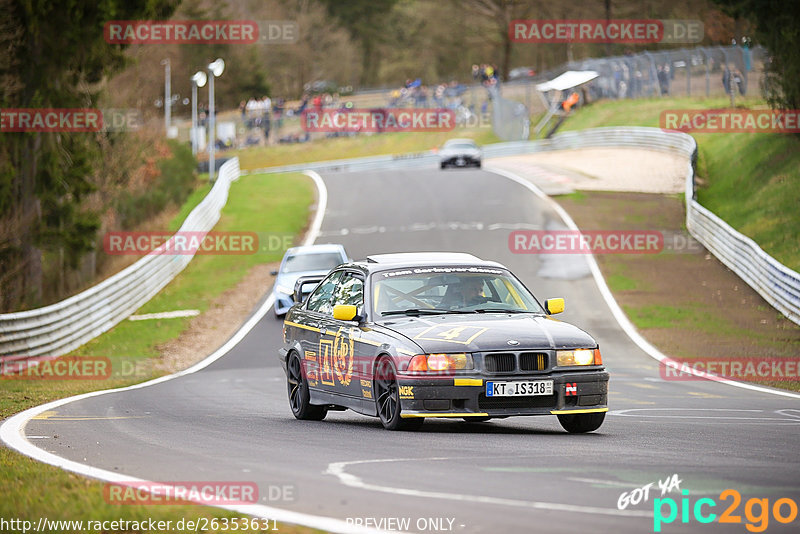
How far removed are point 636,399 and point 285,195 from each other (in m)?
35.5

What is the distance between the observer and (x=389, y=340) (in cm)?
1016

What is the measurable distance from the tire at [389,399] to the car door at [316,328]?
3.74 feet

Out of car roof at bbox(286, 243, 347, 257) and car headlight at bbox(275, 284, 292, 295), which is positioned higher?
car roof at bbox(286, 243, 347, 257)

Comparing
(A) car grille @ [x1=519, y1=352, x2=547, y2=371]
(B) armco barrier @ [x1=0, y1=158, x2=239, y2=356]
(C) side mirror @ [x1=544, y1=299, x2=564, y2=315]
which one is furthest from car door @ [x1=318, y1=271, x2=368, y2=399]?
(B) armco barrier @ [x1=0, y1=158, x2=239, y2=356]

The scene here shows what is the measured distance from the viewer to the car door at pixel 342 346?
10.9 m

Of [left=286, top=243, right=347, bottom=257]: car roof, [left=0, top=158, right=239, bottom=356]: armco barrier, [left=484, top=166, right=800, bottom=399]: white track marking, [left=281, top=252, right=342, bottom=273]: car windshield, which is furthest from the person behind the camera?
[left=286, top=243, right=347, bottom=257]: car roof

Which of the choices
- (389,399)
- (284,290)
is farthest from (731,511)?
(284,290)

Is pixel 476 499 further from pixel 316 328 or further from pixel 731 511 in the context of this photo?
pixel 316 328

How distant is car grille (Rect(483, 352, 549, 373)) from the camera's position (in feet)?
31.8

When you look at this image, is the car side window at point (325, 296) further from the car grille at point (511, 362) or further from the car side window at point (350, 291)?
the car grille at point (511, 362)

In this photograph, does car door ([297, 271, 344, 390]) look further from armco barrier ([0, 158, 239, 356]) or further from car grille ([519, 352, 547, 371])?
armco barrier ([0, 158, 239, 356])

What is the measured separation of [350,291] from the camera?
1153 cm

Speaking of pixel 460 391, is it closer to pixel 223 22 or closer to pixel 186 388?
pixel 186 388

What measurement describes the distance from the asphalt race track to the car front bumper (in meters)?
0.22
